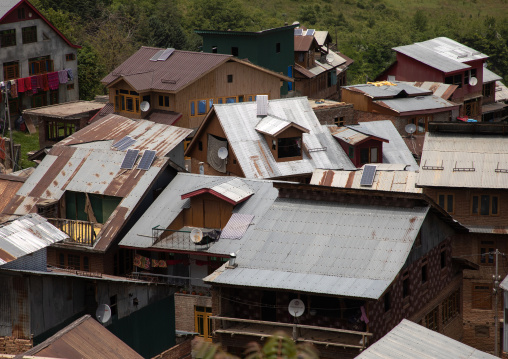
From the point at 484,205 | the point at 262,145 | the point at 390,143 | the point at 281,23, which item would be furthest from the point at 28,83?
the point at 281,23

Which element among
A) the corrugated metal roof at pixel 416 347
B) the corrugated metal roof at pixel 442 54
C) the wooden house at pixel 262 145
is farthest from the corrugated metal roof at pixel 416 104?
the corrugated metal roof at pixel 416 347

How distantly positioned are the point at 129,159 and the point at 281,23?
86.0m

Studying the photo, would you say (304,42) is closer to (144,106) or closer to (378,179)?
(144,106)

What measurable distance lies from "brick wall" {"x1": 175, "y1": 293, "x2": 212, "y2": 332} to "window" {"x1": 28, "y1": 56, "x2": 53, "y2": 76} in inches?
1761

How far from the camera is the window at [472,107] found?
331 ft

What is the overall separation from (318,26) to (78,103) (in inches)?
2737

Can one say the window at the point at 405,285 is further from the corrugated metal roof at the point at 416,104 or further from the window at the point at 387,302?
the corrugated metal roof at the point at 416,104

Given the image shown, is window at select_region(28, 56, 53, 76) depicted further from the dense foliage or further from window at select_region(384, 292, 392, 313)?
window at select_region(384, 292, 392, 313)

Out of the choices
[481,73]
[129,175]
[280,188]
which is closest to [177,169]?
[129,175]

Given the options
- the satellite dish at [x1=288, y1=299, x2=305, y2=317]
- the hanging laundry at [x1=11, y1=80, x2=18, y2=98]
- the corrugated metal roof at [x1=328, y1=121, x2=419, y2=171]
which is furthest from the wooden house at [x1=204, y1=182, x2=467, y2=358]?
the hanging laundry at [x1=11, y1=80, x2=18, y2=98]

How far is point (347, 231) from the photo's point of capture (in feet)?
166

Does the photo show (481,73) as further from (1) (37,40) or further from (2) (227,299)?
(2) (227,299)

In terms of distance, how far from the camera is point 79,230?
6075 cm

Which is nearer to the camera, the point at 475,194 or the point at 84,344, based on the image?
the point at 84,344
